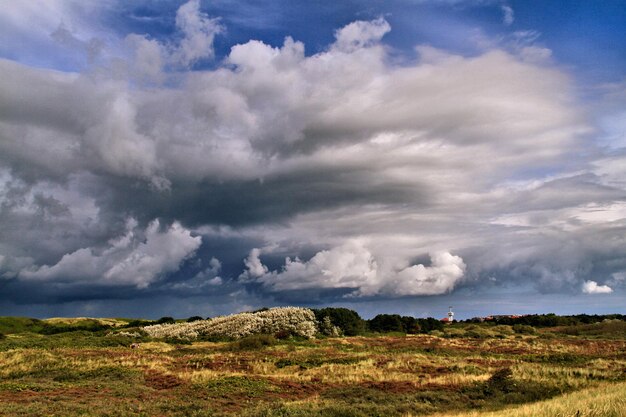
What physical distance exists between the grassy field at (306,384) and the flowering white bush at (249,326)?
20.2 metres

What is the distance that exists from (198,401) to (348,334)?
193 ft

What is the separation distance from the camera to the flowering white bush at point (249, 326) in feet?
236

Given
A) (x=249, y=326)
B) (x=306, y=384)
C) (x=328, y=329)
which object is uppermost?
(x=249, y=326)

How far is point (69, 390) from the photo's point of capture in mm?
27703

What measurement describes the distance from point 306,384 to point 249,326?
40693 millimetres

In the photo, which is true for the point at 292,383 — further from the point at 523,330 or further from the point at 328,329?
the point at 523,330

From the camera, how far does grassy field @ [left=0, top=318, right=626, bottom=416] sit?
74.6 ft

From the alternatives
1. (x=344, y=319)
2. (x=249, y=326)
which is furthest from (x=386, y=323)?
(x=249, y=326)

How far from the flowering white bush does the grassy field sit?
20.2 meters

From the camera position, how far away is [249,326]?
71625 millimetres

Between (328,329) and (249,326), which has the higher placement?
(249,326)

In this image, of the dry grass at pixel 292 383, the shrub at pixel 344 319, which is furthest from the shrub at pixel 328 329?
the dry grass at pixel 292 383

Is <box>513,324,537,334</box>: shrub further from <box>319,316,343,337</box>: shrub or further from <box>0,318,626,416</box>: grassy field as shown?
<box>0,318,626,416</box>: grassy field

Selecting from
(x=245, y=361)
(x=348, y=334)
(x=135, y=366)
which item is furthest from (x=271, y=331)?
(x=135, y=366)
